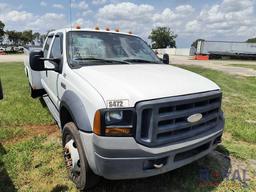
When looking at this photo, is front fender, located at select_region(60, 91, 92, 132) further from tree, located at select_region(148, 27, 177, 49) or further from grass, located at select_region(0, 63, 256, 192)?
tree, located at select_region(148, 27, 177, 49)

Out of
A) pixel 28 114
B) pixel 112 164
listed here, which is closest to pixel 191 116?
pixel 112 164

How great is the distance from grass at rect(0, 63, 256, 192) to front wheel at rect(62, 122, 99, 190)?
0.20 meters

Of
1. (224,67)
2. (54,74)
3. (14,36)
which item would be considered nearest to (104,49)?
(54,74)

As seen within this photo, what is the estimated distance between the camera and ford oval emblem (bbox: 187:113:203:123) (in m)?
2.88

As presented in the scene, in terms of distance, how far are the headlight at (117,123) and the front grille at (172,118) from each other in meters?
0.07

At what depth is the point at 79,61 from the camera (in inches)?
147

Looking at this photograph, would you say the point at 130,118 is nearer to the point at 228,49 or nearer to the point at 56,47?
the point at 56,47

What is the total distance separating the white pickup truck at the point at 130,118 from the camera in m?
2.59

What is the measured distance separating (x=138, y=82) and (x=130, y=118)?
509 mm

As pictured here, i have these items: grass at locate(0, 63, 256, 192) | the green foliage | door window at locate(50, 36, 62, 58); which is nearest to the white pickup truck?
grass at locate(0, 63, 256, 192)

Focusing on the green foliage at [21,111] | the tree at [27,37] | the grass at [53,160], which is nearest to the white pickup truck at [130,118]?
the grass at [53,160]

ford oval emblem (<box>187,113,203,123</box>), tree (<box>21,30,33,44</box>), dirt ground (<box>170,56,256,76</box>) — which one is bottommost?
dirt ground (<box>170,56,256,76</box>)

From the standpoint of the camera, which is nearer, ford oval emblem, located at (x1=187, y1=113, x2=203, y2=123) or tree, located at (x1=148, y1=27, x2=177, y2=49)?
ford oval emblem, located at (x1=187, y1=113, x2=203, y2=123)

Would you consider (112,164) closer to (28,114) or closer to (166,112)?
(166,112)
